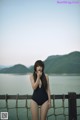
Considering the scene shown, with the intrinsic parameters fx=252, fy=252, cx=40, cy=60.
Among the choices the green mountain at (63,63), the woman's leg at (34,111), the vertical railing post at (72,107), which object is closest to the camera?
the woman's leg at (34,111)

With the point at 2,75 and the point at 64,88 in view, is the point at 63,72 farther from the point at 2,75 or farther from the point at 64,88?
the point at 2,75

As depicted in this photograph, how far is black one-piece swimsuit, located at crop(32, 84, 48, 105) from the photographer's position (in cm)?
205

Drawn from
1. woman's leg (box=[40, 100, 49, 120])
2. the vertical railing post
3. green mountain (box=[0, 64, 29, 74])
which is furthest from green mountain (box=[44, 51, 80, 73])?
woman's leg (box=[40, 100, 49, 120])

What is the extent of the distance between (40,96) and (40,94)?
0.02 m

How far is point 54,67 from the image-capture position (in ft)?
11.5

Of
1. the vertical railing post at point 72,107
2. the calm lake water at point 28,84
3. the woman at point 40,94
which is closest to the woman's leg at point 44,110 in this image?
the woman at point 40,94

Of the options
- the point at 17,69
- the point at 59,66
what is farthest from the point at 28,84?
the point at 59,66

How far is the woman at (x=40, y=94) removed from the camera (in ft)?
6.68

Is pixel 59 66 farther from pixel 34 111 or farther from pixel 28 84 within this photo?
pixel 34 111

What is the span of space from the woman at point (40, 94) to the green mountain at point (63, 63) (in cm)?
124

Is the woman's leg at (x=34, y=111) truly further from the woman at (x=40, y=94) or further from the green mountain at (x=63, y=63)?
the green mountain at (x=63, y=63)

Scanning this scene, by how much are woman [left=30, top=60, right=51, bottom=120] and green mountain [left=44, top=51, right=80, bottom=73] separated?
124 cm

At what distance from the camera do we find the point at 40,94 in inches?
81.0

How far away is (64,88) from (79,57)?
18.2 inches
